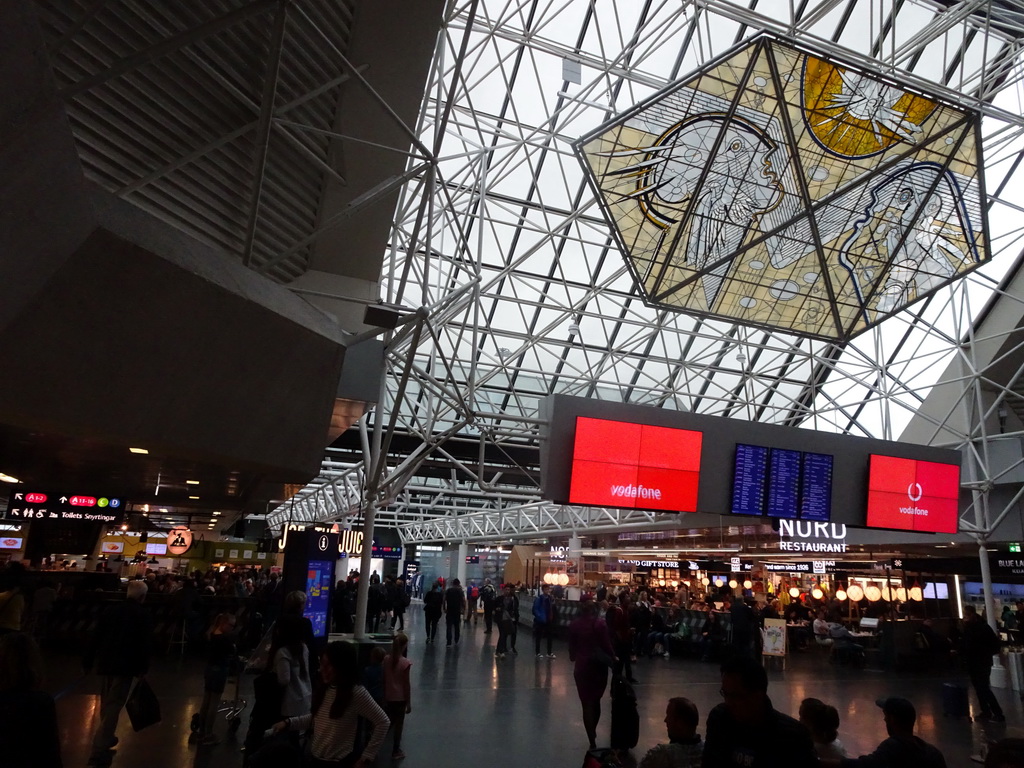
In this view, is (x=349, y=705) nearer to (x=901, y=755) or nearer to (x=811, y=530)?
(x=901, y=755)

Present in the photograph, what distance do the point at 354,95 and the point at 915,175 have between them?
41.7ft

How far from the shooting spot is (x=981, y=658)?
11508mm

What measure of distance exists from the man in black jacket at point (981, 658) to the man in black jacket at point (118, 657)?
12.6 metres

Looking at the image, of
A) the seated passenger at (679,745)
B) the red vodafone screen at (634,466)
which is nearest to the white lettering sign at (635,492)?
the red vodafone screen at (634,466)

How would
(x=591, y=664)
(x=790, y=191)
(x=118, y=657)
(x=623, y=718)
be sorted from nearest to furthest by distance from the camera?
(x=118, y=657), (x=623, y=718), (x=591, y=664), (x=790, y=191)

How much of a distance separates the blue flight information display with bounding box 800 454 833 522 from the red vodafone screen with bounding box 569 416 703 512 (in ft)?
9.84

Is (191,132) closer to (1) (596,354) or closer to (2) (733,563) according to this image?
(1) (596,354)

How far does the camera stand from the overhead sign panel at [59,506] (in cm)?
1400

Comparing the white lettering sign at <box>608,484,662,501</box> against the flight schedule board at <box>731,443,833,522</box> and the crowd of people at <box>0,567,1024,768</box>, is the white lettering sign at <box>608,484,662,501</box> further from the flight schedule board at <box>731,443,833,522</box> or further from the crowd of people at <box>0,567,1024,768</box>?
the crowd of people at <box>0,567,1024,768</box>

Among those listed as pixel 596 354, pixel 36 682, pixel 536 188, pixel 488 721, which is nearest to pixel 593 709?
pixel 488 721

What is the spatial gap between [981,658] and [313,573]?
11.8 meters

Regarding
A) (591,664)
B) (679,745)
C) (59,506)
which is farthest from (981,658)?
(59,506)

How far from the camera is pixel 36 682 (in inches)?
127

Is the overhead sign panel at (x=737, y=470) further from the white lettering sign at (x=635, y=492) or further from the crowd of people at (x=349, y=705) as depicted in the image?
the crowd of people at (x=349, y=705)
